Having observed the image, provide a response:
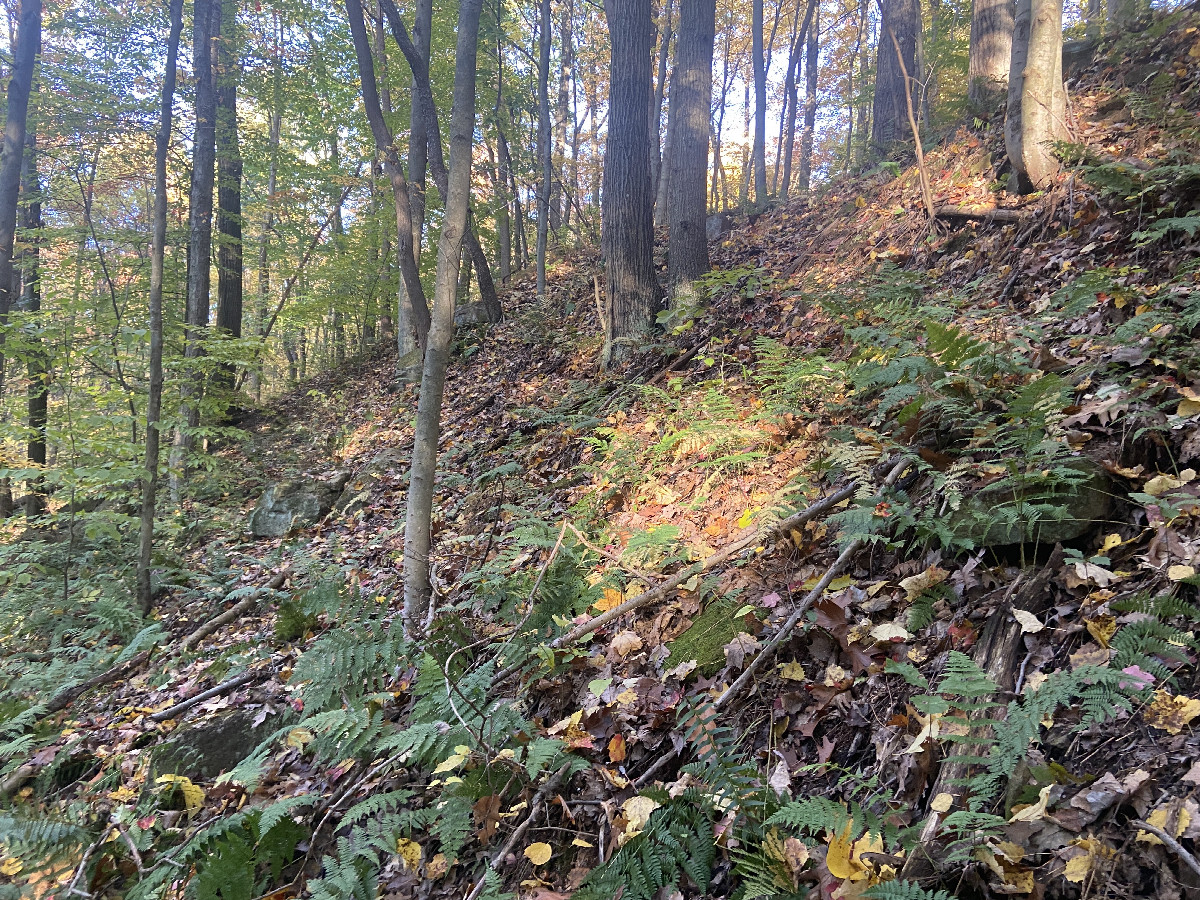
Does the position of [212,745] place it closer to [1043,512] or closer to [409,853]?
[409,853]

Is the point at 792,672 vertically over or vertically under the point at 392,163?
under

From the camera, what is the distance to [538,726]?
279 centimetres

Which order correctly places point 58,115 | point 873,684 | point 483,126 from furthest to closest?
point 483,126, point 58,115, point 873,684

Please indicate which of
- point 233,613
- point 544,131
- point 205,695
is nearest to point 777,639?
point 205,695

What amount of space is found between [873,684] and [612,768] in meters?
1.06

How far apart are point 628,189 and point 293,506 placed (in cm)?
617

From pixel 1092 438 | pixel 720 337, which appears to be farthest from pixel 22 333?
pixel 1092 438

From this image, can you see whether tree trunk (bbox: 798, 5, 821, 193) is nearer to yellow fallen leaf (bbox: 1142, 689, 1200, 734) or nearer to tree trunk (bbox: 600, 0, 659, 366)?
tree trunk (bbox: 600, 0, 659, 366)

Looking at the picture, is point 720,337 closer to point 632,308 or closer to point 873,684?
point 632,308

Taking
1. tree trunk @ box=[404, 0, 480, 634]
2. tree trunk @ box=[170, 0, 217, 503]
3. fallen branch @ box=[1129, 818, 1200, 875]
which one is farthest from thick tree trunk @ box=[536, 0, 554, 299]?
fallen branch @ box=[1129, 818, 1200, 875]

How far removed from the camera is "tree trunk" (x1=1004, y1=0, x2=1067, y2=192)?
488 cm

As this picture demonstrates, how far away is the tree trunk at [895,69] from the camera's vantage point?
886 cm

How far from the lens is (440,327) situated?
3908 millimetres

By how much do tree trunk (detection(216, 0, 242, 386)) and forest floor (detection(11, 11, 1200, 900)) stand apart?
389 inches
